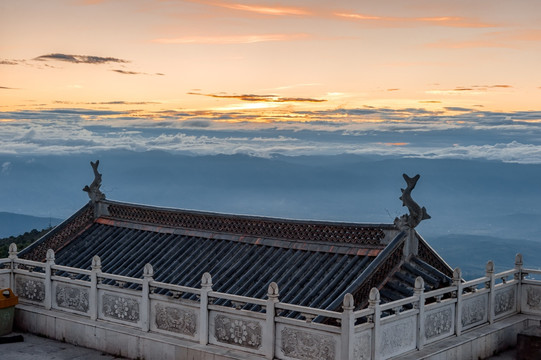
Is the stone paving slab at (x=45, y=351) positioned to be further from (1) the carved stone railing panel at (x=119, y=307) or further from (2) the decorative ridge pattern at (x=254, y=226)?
(2) the decorative ridge pattern at (x=254, y=226)

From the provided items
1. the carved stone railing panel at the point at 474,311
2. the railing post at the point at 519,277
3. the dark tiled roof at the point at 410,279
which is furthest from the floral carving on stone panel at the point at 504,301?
the dark tiled roof at the point at 410,279

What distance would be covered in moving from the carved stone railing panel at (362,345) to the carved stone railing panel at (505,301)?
17.5 ft

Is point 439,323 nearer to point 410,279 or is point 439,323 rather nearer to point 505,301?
point 410,279

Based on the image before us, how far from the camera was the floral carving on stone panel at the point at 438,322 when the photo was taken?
13609 mm

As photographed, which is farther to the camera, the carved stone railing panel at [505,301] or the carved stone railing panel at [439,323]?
the carved stone railing panel at [505,301]

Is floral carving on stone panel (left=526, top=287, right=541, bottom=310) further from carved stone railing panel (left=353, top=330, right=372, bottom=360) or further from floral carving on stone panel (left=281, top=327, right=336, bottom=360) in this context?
floral carving on stone panel (left=281, top=327, right=336, bottom=360)

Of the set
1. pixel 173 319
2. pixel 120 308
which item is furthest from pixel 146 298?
pixel 120 308

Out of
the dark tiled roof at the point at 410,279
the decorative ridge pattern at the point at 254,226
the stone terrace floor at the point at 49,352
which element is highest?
the decorative ridge pattern at the point at 254,226

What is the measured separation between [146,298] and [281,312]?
264cm

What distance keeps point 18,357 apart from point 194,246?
5.06 metres

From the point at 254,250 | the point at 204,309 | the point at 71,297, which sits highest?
the point at 254,250

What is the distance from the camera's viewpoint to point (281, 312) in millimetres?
14234

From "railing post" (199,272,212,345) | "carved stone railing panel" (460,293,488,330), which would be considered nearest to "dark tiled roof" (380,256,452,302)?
"carved stone railing panel" (460,293,488,330)

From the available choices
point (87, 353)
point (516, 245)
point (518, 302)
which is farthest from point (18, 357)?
point (516, 245)
